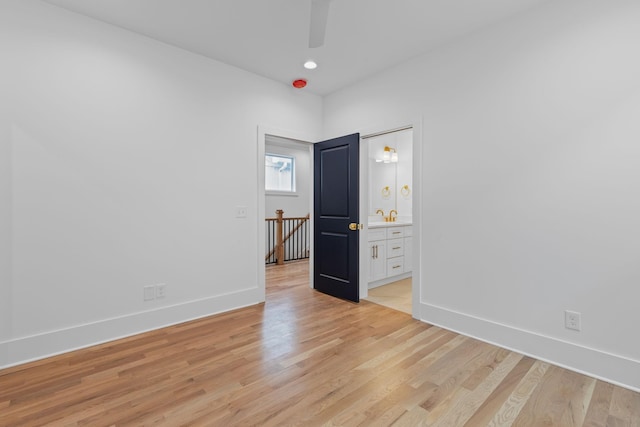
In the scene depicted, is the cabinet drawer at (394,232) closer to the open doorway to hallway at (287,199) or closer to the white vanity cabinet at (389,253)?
the white vanity cabinet at (389,253)

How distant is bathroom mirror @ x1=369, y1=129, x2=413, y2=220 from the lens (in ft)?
17.5

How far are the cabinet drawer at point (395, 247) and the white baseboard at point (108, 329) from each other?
209 cm

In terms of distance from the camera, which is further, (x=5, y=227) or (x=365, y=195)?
(x=365, y=195)

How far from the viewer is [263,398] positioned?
6.00 ft

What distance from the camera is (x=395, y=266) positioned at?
459 cm

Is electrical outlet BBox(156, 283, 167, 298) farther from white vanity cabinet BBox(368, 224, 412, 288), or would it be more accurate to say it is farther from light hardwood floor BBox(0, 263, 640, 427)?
white vanity cabinet BBox(368, 224, 412, 288)

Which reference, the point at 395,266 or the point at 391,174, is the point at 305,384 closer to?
the point at 395,266

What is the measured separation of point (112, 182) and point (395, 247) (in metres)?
3.60

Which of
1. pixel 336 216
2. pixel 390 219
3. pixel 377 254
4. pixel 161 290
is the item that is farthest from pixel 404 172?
pixel 161 290

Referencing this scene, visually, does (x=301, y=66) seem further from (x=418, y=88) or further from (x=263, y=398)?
(x=263, y=398)

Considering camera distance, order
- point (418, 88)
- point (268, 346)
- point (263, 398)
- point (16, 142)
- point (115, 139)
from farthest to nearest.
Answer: point (418, 88)
point (115, 139)
point (268, 346)
point (16, 142)
point (263, 398)

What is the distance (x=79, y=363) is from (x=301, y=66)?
3356 mm

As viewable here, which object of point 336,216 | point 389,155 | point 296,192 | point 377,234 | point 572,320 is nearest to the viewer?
point 572,320

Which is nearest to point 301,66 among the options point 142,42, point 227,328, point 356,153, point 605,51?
point 356,153
